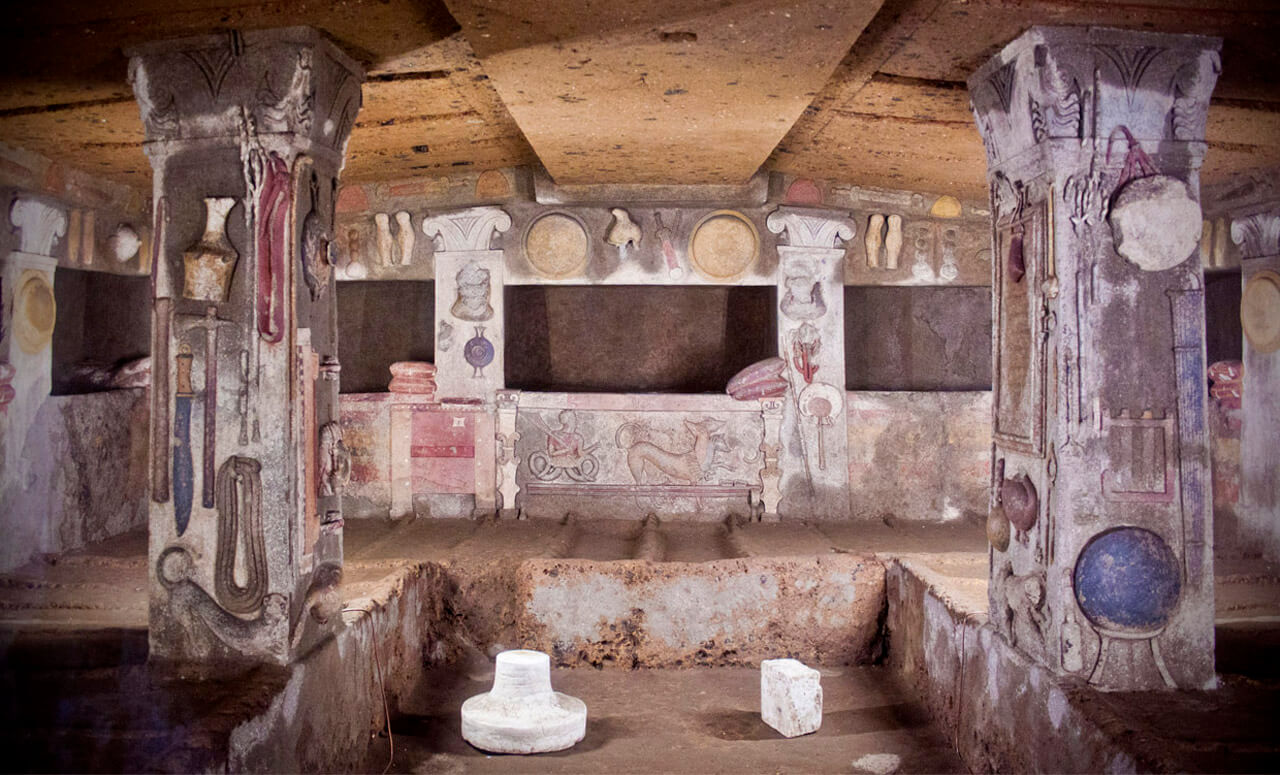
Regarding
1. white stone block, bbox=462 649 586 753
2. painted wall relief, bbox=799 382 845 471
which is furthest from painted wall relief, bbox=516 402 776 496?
white stone block, bbox=462 649 586 753

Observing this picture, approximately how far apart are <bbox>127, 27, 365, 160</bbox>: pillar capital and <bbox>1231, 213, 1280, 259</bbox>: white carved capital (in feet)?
15.9

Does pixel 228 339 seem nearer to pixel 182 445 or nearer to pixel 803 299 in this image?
pixel 182 445

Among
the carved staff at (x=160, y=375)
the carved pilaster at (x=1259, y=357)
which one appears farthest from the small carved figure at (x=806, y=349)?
the carved staff at (x=160, y=375)

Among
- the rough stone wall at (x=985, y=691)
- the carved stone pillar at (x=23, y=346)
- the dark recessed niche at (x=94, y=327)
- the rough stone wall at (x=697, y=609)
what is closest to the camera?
the rough stone wall at (x=985, y=691)

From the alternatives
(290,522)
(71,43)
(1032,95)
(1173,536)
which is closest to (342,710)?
(290,522)

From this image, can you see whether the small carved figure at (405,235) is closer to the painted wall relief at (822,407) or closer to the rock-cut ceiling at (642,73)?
the rock-cut ceiling at (642,73)

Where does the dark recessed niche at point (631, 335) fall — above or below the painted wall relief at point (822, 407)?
above

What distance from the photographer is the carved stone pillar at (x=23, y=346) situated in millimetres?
4555

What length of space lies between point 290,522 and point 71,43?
A: 173 cm

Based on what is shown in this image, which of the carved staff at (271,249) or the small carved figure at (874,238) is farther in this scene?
the small carved figure at (874,238)

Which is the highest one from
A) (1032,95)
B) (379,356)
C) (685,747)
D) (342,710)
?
(1032,95)

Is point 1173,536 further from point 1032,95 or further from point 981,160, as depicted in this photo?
point 981,160

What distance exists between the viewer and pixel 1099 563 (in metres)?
2.88

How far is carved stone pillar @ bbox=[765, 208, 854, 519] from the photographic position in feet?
20.1
